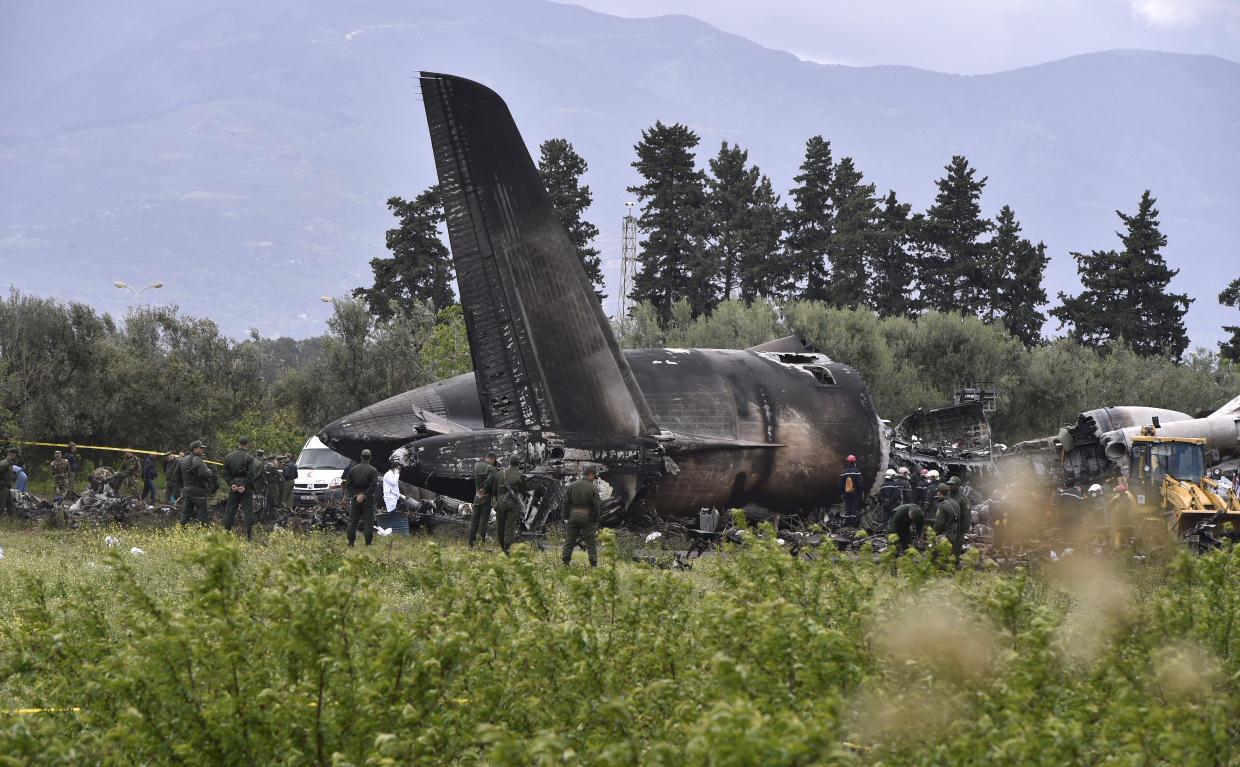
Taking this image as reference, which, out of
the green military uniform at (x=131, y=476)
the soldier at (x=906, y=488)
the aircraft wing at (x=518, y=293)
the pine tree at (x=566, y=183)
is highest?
the pine tree at (x=566, y=183)

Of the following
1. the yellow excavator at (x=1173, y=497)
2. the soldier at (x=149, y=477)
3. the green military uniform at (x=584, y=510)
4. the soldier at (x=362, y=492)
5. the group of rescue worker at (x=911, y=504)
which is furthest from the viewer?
the soldier at (x=149, y=477)

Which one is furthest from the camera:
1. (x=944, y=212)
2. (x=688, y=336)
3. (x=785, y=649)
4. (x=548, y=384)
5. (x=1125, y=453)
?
(x=944, y=212)

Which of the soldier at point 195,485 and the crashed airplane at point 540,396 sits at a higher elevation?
the crashed airplane at point 540,396

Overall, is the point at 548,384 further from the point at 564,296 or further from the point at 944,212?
the point at 944,212

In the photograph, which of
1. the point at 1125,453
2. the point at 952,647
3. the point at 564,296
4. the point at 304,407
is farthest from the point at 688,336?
the point at 952,647

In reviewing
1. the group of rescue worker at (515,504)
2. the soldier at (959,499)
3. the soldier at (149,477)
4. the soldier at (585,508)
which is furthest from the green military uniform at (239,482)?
the soldier at (959,499)

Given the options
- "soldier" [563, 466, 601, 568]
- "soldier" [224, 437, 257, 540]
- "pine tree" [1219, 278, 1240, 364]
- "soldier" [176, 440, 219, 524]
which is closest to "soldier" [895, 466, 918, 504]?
"soldier" [563, 466, 601, 568]

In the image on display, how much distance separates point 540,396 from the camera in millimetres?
23594

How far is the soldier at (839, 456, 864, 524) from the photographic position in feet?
88.1

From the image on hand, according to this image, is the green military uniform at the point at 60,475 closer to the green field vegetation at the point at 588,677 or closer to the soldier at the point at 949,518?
the soldier at the point at 949,518

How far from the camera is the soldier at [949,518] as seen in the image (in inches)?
840

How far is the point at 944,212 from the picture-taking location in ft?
245

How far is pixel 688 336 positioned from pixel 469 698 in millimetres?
52428

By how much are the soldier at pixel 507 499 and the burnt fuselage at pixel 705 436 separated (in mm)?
1108
